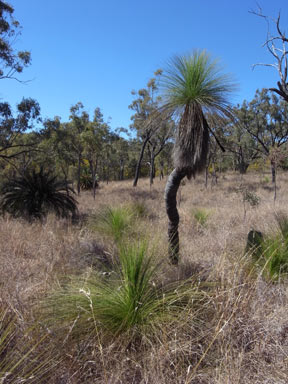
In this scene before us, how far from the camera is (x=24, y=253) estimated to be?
427cm

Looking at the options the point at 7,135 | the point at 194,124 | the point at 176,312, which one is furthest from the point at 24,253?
the point at 7,135

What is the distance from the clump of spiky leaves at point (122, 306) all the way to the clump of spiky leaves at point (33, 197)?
575cm

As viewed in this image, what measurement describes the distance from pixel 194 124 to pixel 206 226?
415 cm

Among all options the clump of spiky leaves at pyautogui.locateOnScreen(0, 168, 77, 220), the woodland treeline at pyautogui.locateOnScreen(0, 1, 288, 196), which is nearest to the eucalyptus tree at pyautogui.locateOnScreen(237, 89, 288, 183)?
the woodland treeline at pyautogui.locateOnScreen(0, 1, 288, 196)

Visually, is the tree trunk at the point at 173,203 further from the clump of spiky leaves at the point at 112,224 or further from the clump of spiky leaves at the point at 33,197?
the clump of spiky leaves at the point at 33,197

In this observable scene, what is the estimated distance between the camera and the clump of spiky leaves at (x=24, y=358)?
162cm

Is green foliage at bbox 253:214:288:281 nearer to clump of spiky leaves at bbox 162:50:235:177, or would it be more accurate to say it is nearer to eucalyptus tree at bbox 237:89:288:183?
clump of spiky leaves at bbox 162:50:235:177

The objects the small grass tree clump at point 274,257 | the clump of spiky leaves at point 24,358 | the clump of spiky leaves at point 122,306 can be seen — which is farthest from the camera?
the small grass tree clump at point 274,257

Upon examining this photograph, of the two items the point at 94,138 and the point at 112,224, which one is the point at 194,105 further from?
the point at 94,138

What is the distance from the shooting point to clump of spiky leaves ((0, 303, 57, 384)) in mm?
1617

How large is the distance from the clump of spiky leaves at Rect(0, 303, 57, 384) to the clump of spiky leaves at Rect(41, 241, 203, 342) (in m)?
0.24

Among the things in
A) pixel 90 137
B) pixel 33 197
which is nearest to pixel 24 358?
pixel 33 197

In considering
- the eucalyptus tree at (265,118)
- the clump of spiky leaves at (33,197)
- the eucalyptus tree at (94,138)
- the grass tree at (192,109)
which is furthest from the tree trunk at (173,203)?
the eucalyptus tree at (265,118)

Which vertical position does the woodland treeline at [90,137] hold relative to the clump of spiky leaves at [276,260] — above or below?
above
